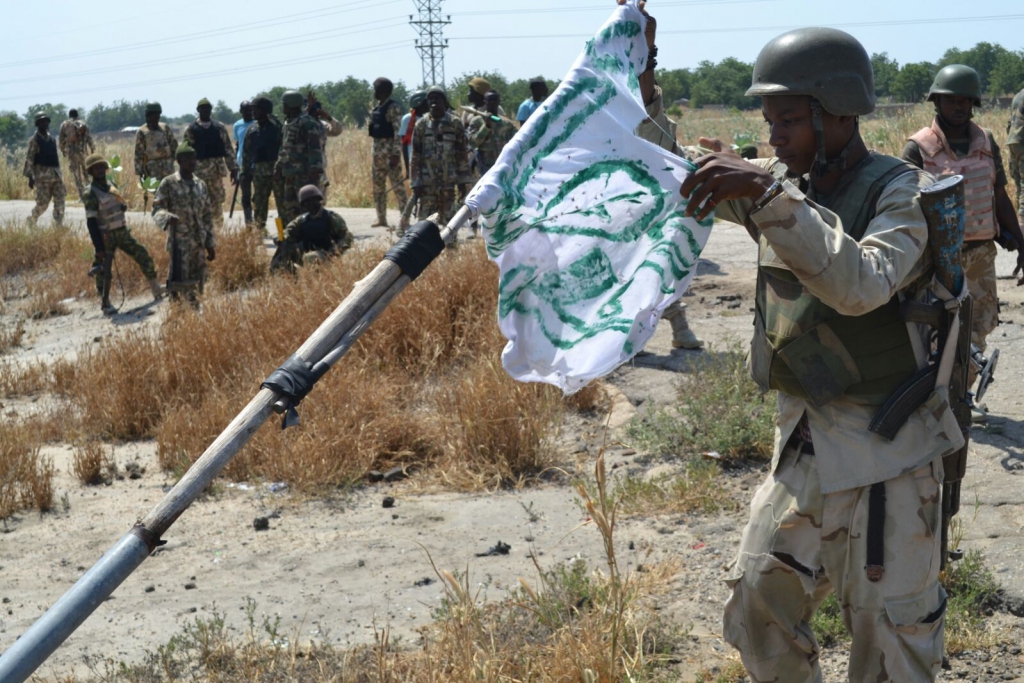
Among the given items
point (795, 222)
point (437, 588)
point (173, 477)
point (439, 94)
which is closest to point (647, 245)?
point (795, 222)

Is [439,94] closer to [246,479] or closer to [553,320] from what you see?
[246,479]

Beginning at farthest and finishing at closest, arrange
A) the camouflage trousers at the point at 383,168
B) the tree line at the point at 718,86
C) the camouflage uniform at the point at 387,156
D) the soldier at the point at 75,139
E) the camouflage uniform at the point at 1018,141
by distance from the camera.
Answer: the tree line at the point at 718,86, the soldier at the point at 75,139, the camouflage trousers at the point at 383,168, the camouflage uniform at the point at 387,156, the camouflage uniform at the point at 1018,141

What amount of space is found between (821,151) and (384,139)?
1080 centimetres

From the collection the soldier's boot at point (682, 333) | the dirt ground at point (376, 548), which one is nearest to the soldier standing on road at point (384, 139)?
the soldier's boot at point (682, 333)

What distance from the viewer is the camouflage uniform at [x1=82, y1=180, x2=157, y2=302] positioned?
424 inches

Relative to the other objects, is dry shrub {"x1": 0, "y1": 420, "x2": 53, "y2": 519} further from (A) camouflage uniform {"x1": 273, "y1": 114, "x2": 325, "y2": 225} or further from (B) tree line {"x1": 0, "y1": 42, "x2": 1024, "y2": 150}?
(B) tree line {"x1": 0, "y1": 42, "x2": 1024, "y2": 150}

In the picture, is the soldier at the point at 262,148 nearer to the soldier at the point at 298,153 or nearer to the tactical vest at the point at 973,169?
the soldier at the point at 298,153

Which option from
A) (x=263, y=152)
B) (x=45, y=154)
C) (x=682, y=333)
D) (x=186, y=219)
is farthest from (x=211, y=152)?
(x=682, y=333)

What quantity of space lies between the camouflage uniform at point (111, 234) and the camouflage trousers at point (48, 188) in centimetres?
497

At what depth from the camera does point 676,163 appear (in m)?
2.58

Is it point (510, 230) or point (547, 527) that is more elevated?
point (510, 230)

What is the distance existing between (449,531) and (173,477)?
2030 millimetres

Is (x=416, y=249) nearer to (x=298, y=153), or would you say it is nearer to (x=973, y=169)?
(x=973, y=169)

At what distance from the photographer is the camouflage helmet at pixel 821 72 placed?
2.46 m
